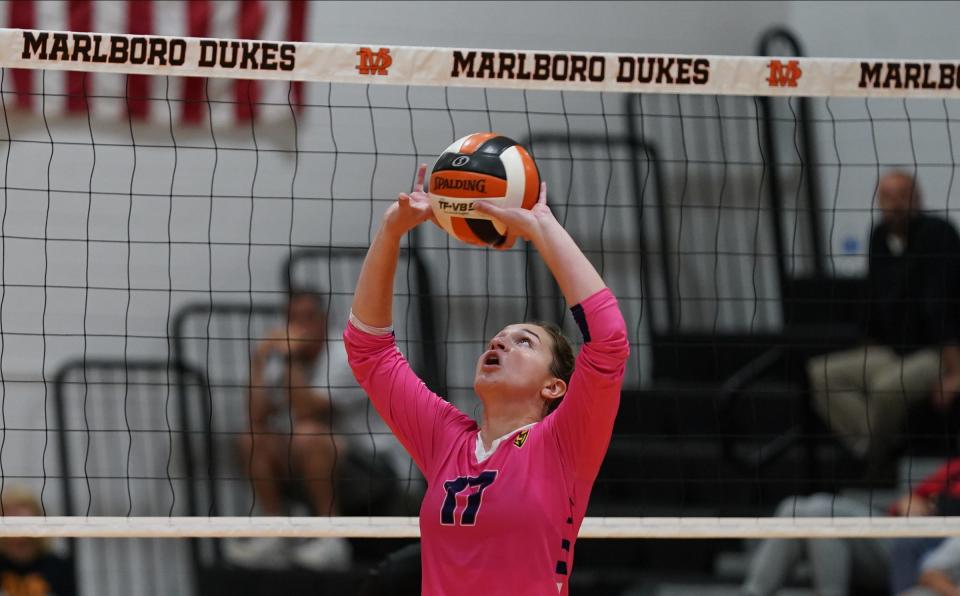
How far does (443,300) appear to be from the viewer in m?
8.16

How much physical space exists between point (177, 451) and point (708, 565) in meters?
3.02

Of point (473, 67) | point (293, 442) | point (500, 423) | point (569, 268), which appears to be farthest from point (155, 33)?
point (569, 268)

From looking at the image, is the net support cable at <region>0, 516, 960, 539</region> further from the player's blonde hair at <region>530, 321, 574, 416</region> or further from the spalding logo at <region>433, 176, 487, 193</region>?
the spalding logo at <region>433, 176, 487, 193</region>

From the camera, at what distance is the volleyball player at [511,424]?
312cm

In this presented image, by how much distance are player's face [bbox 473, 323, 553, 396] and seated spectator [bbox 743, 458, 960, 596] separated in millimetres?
3030

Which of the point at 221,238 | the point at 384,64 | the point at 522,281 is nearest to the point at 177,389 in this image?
the point at 221,238

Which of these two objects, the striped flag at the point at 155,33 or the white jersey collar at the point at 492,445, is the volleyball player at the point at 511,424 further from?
the striped flag at the point at 155,33

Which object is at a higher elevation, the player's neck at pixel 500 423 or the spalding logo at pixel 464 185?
the spalding logo at pixel 464 185

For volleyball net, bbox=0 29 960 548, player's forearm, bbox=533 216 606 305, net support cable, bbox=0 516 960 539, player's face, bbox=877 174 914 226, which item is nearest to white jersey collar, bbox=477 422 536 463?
player's forearm, bbox=533 216 606 305

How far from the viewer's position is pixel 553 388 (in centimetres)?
345

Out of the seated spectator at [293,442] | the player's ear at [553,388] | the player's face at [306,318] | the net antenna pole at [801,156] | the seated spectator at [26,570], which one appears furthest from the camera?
the net antenna pole at [801,156]

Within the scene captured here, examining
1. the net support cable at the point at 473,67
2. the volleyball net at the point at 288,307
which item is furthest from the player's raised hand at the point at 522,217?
the volleyball net at the point at 288,307

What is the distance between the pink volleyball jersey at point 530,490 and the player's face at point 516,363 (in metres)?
0.12

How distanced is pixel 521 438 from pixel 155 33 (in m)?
5.00
